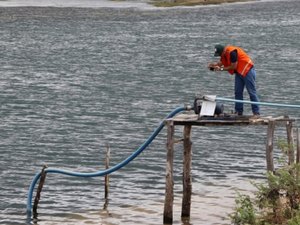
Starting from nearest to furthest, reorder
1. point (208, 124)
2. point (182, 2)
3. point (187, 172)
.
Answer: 1. point (208, 124)
2. point (187, 172)
3. point (182, 2)

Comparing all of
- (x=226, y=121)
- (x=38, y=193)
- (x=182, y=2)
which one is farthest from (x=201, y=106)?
(x=182, y=2)

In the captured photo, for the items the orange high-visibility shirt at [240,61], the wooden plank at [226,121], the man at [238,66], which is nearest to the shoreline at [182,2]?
the man at [238,66]

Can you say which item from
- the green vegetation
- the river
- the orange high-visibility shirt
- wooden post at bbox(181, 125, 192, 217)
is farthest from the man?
the green vegetation

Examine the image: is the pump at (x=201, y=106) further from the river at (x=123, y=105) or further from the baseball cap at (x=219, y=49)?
the river at (x=123, y=105)

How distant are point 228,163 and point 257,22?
7475 cm

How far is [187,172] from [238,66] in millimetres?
2999

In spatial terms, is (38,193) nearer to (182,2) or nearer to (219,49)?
(219,49)

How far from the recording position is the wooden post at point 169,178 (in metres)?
23.1

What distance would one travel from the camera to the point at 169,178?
23797mm

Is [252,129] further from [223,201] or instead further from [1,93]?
[1,93]

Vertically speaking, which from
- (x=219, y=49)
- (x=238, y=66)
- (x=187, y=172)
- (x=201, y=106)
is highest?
(x=219, y=49)

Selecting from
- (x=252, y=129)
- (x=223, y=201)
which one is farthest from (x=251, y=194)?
(x=252, y=129)

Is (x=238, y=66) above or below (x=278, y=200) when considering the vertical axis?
above

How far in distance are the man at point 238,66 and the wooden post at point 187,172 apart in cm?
139
